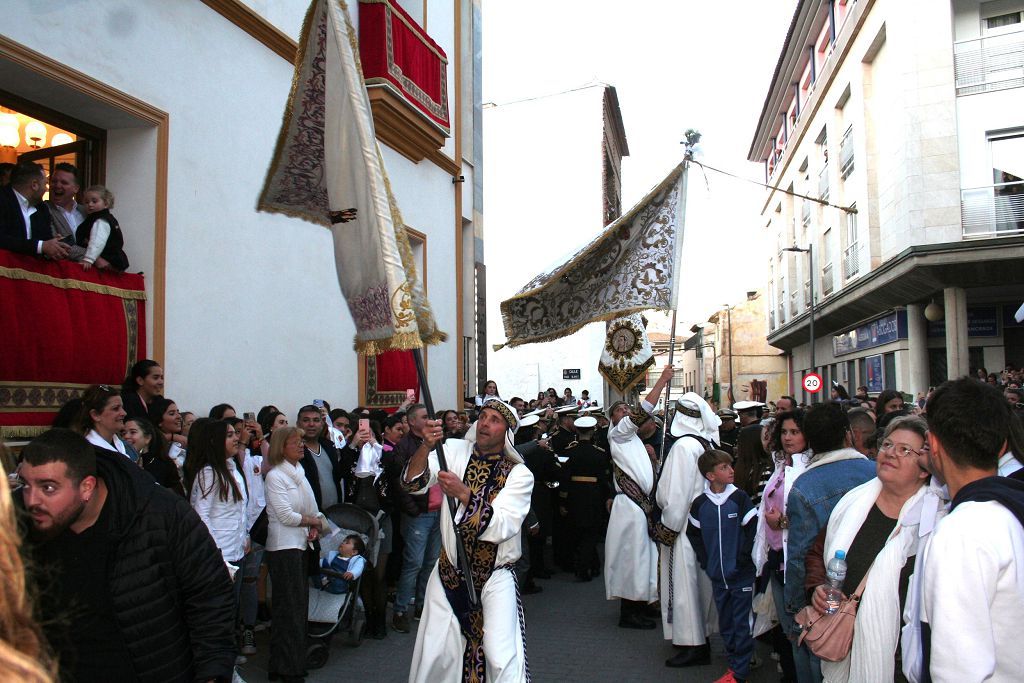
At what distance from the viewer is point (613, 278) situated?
25.4ft

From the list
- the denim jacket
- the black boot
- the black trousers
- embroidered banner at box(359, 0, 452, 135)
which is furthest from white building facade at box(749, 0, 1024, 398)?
the black trousers

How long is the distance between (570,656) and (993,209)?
721 inches

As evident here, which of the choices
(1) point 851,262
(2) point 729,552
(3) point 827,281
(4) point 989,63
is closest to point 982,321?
(1) point 851,262

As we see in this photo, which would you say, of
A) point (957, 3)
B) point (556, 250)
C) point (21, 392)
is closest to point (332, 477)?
point (21, 392)

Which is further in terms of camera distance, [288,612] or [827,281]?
[827,281]

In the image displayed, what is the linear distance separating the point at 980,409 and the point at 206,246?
763cm

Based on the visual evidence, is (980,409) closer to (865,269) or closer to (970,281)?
(970,281)

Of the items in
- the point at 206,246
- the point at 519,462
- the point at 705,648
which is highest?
the point at 206,246

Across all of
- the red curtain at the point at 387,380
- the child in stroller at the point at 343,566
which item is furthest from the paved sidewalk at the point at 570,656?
the red curtain at the point at 387,380

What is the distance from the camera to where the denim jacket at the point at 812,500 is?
4312 mm

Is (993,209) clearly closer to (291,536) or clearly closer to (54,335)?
(291,536)

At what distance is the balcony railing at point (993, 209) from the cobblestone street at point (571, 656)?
16.4 meters

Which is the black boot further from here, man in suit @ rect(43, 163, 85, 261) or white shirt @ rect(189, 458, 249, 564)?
man in suit @ rect(43, 163, 85, 261)

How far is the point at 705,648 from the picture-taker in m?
6.96
